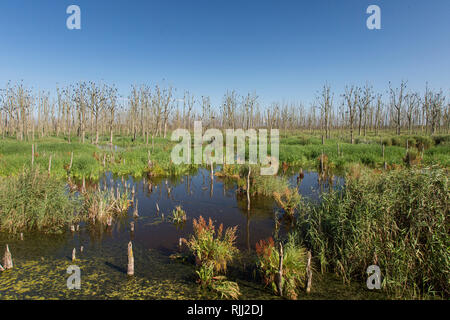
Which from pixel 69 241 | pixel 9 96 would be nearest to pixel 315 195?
pixel 69 241

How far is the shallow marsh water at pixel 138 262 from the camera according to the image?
4949 millimetres

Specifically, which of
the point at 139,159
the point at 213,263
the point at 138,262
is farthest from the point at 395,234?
the point at 139,159

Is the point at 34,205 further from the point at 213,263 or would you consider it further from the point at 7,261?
the point at 213,263

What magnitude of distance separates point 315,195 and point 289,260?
7.47 metres

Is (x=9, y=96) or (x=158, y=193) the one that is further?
(x=9, y=96)

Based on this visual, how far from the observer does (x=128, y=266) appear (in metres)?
5.57

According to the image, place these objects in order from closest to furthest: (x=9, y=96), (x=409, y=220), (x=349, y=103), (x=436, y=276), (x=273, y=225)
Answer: (x=436, y=276) → (x=409, y=220) → (x=273, y=225) → (x=349, y=103) → (x=9, y=96)

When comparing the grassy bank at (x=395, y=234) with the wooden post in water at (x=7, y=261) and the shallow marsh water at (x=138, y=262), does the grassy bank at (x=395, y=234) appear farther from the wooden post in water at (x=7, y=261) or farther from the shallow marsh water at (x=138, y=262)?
the wooden post in water at (x=7, y=261)

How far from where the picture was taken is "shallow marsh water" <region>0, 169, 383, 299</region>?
495 cm

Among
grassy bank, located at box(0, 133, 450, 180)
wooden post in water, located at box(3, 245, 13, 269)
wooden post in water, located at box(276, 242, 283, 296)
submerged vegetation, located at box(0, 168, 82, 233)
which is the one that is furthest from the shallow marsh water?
grassy bank, located at box(0, 133, 450, 180)

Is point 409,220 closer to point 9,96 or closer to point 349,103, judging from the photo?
point 349,103

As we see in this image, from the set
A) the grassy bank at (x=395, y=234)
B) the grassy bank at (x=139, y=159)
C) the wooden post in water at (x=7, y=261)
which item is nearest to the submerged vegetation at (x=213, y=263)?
the grassy bank at (x=395, y=234)
